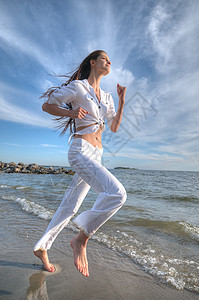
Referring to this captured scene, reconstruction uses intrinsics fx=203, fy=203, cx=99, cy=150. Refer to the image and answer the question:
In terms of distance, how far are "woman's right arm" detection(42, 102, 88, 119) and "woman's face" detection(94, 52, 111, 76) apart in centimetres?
68

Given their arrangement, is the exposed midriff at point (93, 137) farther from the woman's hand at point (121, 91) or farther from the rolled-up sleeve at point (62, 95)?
the woman's hand at point (121, 91)

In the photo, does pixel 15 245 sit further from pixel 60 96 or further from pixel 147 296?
pixel 60 96

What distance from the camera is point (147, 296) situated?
191cm

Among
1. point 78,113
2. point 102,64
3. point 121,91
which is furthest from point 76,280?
point 102,64

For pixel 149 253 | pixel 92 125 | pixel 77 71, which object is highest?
pixel 77 71

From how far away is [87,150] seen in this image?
2012mm

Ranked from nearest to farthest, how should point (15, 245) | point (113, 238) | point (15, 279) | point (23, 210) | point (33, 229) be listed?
point (15, 279)
point (15, 245)
point (113, 238)
point (33, 229)
point (23, 210)

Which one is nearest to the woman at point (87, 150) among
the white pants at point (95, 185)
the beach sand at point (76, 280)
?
the white pants at point (95, 185)

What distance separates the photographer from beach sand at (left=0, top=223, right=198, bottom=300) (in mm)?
1863

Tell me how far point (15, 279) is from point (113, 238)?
1878 millimetres

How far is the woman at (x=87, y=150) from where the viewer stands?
5.97ft

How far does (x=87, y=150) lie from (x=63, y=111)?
460 millimetres

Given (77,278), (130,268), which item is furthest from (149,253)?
(77,278)

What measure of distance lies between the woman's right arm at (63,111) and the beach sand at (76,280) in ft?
5.43
